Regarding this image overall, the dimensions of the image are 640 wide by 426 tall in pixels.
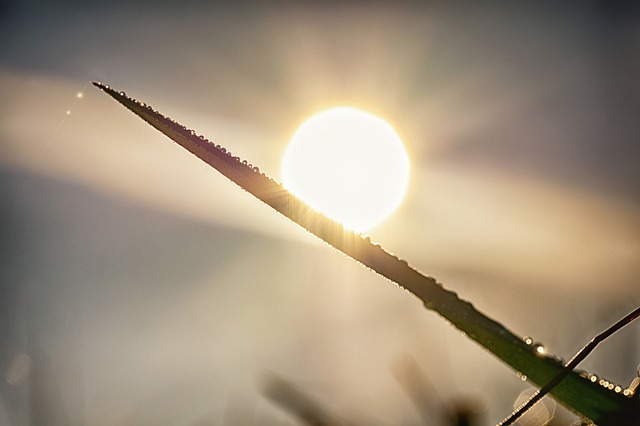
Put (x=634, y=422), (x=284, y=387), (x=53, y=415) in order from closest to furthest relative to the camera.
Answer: (x=634, y=422)
(x=284, y=387)
(x=53, y=415)

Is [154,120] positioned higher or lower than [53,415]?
higher

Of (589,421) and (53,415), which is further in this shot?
(53,415)

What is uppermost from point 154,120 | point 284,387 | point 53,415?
point 154,120

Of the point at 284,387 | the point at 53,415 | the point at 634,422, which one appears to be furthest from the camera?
the point at 53,415

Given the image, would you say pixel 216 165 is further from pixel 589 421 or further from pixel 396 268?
pixel 589 421

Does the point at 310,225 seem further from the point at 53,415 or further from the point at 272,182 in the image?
the point at 53,415

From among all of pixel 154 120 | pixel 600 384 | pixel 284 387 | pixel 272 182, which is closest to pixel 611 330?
pixel 600 384

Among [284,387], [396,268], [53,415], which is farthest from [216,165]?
[53,415]
